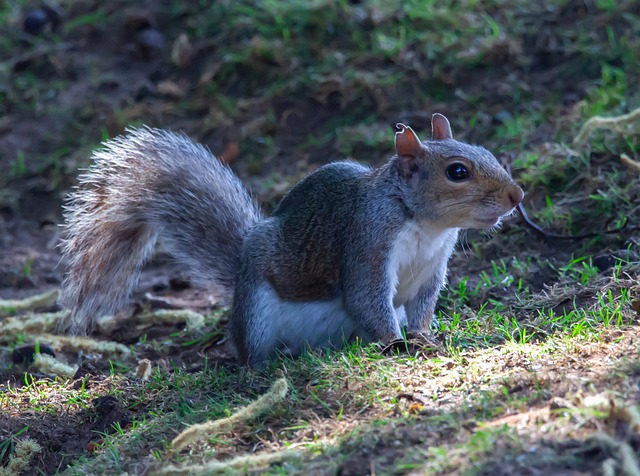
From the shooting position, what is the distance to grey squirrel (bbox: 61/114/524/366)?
12.2ft

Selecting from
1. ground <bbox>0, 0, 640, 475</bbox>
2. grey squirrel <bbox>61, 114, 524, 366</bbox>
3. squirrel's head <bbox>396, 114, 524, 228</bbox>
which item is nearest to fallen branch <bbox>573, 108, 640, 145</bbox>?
ground <bbox>0, 0, 640, 475</bbox>

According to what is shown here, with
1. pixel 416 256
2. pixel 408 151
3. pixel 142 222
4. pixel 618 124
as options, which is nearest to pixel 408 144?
pixel 408 151

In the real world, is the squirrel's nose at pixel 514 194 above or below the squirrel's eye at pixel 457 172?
below

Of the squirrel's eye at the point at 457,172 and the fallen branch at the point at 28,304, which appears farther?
the fallen branch at the point at 28,304

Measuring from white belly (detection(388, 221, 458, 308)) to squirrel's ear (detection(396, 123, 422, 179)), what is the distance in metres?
0.21

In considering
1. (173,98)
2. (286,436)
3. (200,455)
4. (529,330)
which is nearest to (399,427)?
(286,436)

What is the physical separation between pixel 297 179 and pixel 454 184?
7.51 ft

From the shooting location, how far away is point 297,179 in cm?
584

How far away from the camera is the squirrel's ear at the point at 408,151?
3773 millimetres

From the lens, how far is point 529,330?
3.63 meters

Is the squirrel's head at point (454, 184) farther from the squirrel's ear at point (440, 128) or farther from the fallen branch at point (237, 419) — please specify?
the fallen branch at point (237, 419)

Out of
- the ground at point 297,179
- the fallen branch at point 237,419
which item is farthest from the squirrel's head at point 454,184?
the fallen branch at point 237,419

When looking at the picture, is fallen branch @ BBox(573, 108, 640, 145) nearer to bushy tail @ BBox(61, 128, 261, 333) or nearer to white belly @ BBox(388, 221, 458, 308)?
white belly @ BBox(388, 221, 458, 308)

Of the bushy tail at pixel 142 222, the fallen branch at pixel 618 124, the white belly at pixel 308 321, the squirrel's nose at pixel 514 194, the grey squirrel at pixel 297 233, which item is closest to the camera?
the squirrel's nose at pixel 514 194
